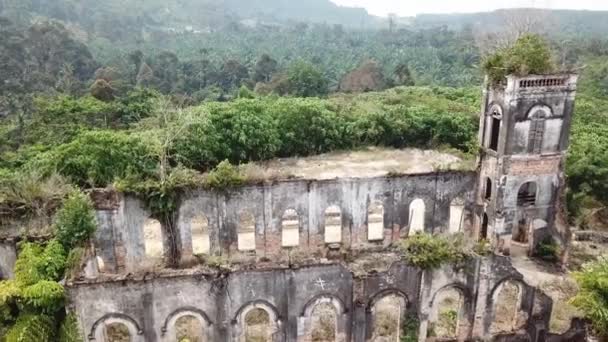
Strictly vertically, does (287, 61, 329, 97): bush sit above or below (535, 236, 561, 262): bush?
above

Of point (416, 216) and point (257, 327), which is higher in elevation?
point (416, 216)

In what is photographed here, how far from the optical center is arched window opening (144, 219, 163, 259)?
21969mm

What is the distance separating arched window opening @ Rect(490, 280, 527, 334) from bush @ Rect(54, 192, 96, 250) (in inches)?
479

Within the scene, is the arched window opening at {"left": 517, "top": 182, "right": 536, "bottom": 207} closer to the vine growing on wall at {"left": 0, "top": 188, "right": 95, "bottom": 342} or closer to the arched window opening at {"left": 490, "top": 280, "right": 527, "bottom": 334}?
the arched window opening at {"left": 490, "top": 280, "right": 527, "bottom": 334}

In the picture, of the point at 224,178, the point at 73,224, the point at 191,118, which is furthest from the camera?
the point at 191,118

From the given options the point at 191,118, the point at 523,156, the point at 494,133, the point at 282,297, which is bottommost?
the point at 282,297

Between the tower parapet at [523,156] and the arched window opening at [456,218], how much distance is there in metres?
1.37

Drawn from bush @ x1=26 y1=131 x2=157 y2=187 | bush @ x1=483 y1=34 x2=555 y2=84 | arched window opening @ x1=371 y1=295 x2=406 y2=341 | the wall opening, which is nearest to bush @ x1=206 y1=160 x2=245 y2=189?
bush @ x1=26 y1=131 x2=157 y2=187

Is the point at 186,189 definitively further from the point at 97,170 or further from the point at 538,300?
the point at 538,300

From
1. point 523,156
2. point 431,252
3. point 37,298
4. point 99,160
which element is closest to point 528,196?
point 523,156

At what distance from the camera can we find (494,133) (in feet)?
66.6

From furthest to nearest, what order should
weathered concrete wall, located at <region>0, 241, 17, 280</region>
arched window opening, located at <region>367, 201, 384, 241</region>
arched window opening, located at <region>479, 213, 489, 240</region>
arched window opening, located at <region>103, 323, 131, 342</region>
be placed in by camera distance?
arched window opening, located at <region>367, 201, 384, 241</region>, arched window opening, located at <region>479, 213, 489, 240</region>, weathered concrete wall, located at <region>0, 241, 17, 280</region>, arched window opening, located at <region>103, 323, 131, 342</region>

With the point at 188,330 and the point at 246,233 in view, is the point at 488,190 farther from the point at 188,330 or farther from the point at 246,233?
the point at 188,330

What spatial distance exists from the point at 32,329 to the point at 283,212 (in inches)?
386
